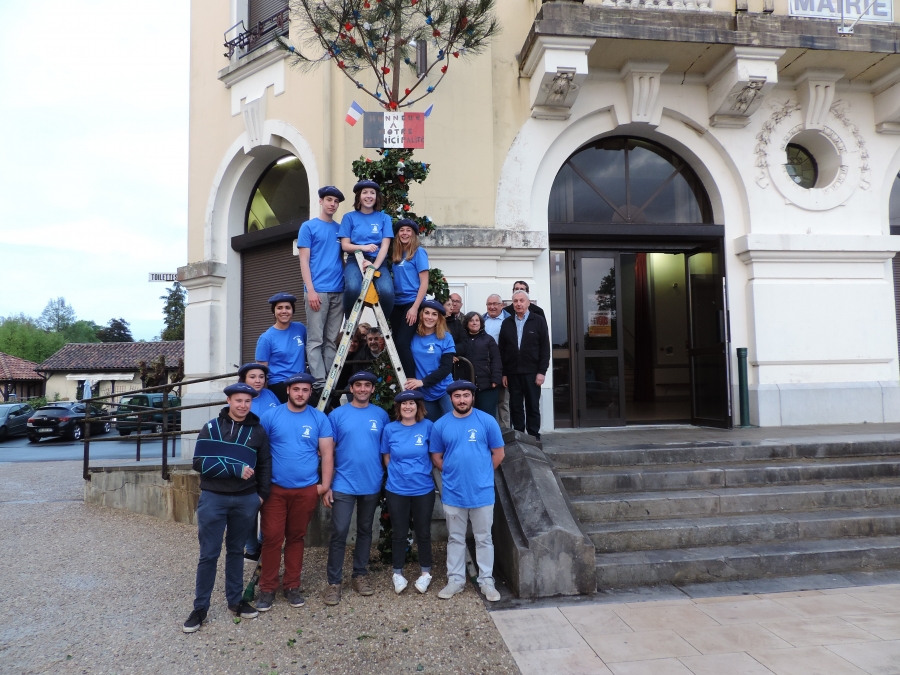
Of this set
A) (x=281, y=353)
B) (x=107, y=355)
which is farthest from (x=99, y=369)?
(x=281, y=353)

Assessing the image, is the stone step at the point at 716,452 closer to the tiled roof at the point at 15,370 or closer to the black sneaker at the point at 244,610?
the black sneaker at the point at 244,610

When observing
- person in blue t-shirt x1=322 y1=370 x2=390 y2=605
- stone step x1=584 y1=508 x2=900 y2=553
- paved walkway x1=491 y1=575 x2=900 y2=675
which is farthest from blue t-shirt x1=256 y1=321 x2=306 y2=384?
stone step x1=584 y1=508 x2=900 y2=553

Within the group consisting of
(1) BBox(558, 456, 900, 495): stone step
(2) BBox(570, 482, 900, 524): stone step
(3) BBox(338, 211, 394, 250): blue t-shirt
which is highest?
(3) BBox(338, 211, 394, 250): blue t-shirt

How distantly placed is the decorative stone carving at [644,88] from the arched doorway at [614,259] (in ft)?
1.99

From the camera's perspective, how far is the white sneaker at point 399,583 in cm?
454

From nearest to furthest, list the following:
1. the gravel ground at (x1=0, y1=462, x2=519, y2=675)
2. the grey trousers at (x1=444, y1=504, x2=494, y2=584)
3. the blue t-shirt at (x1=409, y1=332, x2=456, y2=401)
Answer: the gravel ground at (x1=0, y1=462, x2=519, y2=675), the grey trousers at (x1=444, y1=504, x2=494, y2=584), the blue t-shirt at (x1=409, y1=332, x2=456, y2=401)

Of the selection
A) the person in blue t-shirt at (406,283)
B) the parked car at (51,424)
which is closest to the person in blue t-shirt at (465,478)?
the person in blue t-shirt at (406,283)

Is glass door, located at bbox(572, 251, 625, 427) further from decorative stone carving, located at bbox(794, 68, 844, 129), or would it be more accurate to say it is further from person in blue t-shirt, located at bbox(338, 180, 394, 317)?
person in blue t-shirt, located at bbox(338, 180, 394, 317)

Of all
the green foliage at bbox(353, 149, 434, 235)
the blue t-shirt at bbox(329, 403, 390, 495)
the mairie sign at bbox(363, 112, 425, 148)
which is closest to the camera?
the blue t-shirt at bbox(329, 403, 390, 495)

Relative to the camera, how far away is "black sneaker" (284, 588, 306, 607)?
441 centimetres

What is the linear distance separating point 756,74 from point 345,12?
18.0 feet

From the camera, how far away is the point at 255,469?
4305mm

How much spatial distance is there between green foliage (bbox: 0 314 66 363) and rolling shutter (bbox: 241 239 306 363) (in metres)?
69.0

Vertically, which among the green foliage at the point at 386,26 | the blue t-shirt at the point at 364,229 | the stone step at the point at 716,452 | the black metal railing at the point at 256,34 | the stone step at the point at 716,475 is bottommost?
the stone step at the point at 716,475
